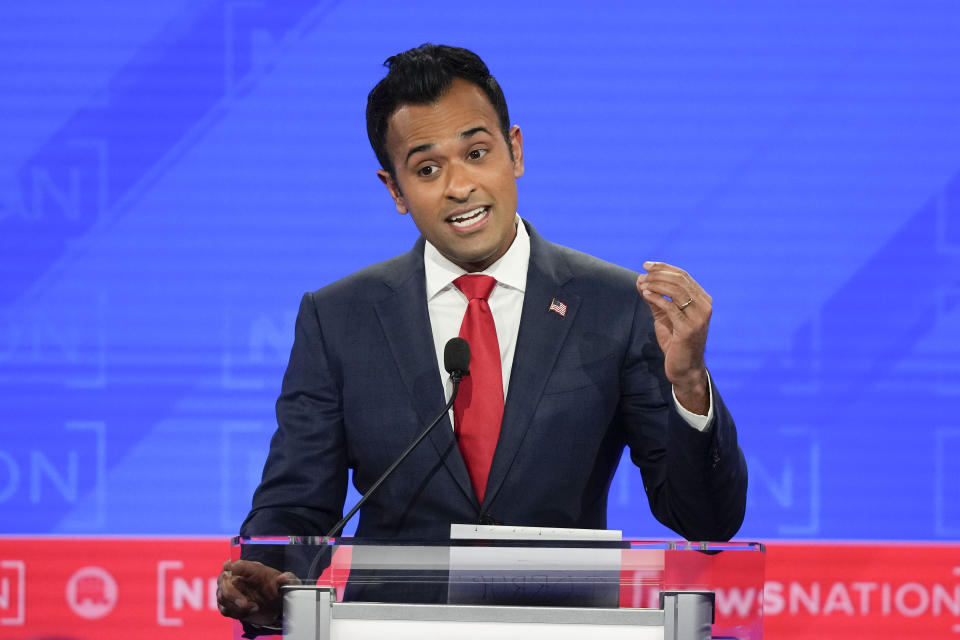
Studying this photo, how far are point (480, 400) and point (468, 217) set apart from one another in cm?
33

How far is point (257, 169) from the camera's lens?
10.6ft

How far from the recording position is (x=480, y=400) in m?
1.93

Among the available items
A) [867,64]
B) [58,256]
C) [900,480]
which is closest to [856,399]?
[900,480]

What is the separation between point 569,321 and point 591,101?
1378 mm

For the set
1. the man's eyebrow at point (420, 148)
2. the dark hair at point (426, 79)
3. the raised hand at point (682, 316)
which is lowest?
the raised hand at point (682, 316)

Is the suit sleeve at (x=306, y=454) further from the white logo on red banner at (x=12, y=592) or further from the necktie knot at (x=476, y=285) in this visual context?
the white logo on red banner at (x=12, y=592)

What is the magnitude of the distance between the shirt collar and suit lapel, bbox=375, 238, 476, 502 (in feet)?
0.06

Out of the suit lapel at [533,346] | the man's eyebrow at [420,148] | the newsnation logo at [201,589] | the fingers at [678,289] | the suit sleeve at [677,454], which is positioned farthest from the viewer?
the newsnation logo at [201,589]

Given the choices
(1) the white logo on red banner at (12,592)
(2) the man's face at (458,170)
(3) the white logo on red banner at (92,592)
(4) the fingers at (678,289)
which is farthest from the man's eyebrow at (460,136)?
(1) the white logo on red banner at (12,592)

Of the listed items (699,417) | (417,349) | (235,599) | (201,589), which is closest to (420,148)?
(417,349)

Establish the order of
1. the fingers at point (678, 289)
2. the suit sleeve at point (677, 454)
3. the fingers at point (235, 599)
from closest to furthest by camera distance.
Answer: the fingers at point (235, 599) < the fingers at point (678, 289) < the suit sleeve at point (677, 454)

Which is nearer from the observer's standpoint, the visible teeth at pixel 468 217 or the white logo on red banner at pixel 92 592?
the visible teeth at pixel 468 217

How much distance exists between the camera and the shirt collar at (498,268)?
2061 mm

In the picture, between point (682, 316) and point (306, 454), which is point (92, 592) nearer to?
point (306, 454)
